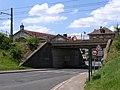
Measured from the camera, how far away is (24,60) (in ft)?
189

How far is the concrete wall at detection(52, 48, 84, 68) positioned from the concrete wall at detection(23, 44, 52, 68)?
199 centimetres

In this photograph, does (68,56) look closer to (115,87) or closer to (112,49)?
(112,49)

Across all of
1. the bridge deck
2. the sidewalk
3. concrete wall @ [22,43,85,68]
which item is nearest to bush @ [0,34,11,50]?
concrete wall @ [22,43,85,68]

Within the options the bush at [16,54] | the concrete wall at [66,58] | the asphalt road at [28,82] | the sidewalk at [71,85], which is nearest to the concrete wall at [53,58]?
the concrete wall at [66,58]

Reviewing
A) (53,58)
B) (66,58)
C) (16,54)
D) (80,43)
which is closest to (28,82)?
(16,54)

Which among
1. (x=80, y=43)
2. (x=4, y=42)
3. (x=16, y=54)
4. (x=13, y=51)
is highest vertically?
(x=4, y=42)

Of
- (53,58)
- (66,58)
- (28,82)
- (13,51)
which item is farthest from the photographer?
(66,58)

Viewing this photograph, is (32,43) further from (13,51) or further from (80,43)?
(80,43)

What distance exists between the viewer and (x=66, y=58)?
70.9 meters

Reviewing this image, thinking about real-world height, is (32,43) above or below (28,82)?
above

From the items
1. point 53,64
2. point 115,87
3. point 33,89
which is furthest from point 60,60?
point 115,87

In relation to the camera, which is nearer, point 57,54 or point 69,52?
point 57,54

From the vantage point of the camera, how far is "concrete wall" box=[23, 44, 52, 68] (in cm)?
5916

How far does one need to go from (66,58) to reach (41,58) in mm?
10378
